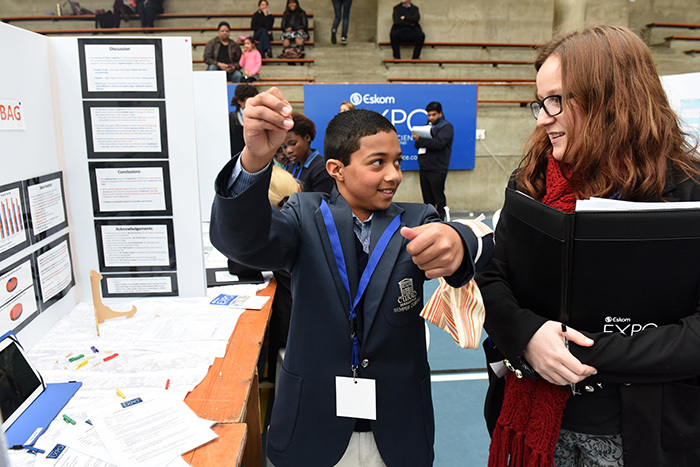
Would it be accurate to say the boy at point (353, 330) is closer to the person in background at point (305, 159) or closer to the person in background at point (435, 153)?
the person in background at point (305, 159)

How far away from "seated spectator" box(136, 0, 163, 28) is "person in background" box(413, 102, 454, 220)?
7146 mm

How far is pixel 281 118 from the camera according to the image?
2.80ft

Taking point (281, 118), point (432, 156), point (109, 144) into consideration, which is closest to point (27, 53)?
point (109, 144)

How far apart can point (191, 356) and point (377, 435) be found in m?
0.69

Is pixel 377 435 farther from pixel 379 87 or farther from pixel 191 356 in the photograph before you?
pixel 379 87

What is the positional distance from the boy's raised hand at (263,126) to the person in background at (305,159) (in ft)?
6.33

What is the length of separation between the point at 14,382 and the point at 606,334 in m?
1.36

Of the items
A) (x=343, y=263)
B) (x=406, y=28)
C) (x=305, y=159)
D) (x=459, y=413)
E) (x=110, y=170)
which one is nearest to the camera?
(x=343, y=263)

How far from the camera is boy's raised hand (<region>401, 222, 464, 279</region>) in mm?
813

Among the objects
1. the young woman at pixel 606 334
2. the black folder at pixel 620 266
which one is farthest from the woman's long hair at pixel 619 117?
the black folder at pixel 620 266

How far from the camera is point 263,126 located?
2.82 ft

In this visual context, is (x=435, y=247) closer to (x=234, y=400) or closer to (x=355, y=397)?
(x=355, y=397)

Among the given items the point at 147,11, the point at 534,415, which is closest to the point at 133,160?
the point at 534,415

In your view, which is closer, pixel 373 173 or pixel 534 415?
pixel 534 415
